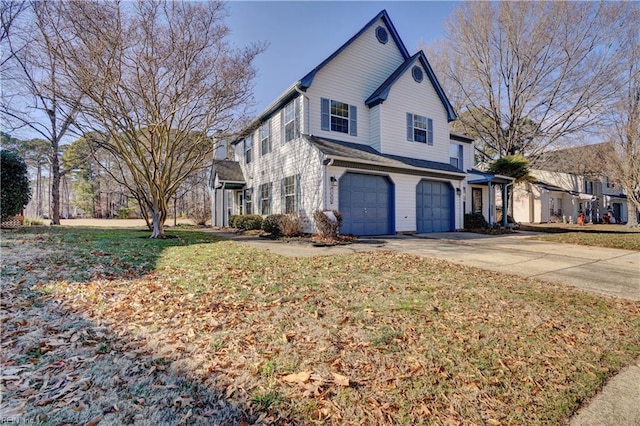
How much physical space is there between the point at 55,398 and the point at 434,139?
669 inches

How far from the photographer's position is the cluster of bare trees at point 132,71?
27.7 ft

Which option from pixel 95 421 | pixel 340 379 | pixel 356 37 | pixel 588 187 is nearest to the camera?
pixel 95 421

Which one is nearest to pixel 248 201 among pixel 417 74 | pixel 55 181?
pixel 417 74

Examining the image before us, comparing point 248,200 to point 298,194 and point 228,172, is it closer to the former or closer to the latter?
point 228,172

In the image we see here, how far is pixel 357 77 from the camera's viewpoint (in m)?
14.0

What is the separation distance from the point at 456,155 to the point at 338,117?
31.4ft

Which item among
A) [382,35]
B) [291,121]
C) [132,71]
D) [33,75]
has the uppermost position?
[382,35]

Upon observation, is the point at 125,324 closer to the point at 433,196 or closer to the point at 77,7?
the point at 77,7

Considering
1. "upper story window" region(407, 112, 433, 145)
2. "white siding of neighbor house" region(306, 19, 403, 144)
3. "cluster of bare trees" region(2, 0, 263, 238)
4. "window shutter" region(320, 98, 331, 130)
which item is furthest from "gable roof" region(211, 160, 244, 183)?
"upper story window" region(407, 112, 433, 145)

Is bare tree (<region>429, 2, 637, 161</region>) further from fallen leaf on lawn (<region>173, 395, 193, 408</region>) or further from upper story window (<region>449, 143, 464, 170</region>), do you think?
fallen leaf on lawn (<region>173, 395, 193, 408</region>)

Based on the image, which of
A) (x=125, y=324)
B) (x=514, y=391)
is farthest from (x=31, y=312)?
(x=514, y=391)

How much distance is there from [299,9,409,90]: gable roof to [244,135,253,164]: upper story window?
749cm

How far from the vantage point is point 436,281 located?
510 cm

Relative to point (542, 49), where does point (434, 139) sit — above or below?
below
